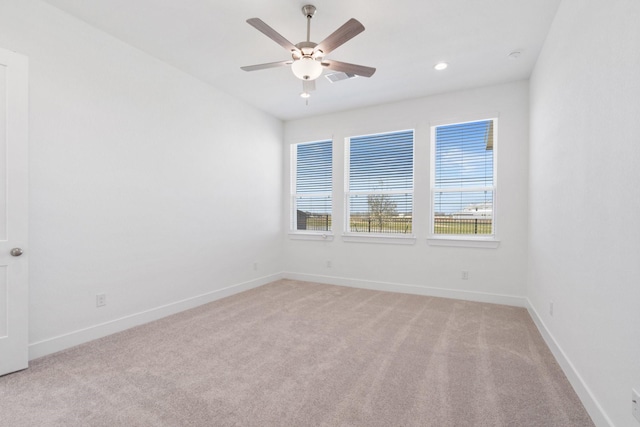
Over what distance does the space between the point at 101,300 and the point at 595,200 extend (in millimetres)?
3964

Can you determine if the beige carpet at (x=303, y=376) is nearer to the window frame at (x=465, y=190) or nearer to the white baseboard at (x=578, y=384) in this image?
the white baseboard at (x=578, y=384)

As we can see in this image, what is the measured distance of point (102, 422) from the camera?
5.71 ft

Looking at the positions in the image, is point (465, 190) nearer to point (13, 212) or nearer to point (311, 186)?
point (311, 186)

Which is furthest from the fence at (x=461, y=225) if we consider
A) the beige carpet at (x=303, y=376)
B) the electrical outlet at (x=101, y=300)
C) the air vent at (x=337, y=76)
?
the electrical outlet at (x=101, y=300)

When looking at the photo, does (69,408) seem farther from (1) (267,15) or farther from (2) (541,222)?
(2) (541,222)

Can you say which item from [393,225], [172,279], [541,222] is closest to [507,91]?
[541,222]

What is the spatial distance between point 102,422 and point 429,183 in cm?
429

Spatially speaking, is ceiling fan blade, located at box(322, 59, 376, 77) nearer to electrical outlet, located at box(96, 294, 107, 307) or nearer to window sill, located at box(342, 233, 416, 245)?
window sill, located at box(342, 233, 416, 245)

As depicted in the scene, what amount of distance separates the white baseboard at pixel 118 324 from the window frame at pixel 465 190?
301 cm

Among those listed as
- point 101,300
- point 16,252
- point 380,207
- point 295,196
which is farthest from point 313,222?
point 16,252

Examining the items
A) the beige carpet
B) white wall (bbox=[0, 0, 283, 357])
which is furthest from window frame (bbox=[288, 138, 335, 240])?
the beige carpet

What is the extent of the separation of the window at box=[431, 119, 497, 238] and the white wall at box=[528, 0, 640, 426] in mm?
1374

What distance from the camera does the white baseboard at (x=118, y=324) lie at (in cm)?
257

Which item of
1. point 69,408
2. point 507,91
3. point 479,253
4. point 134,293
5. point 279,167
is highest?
point 507,91
